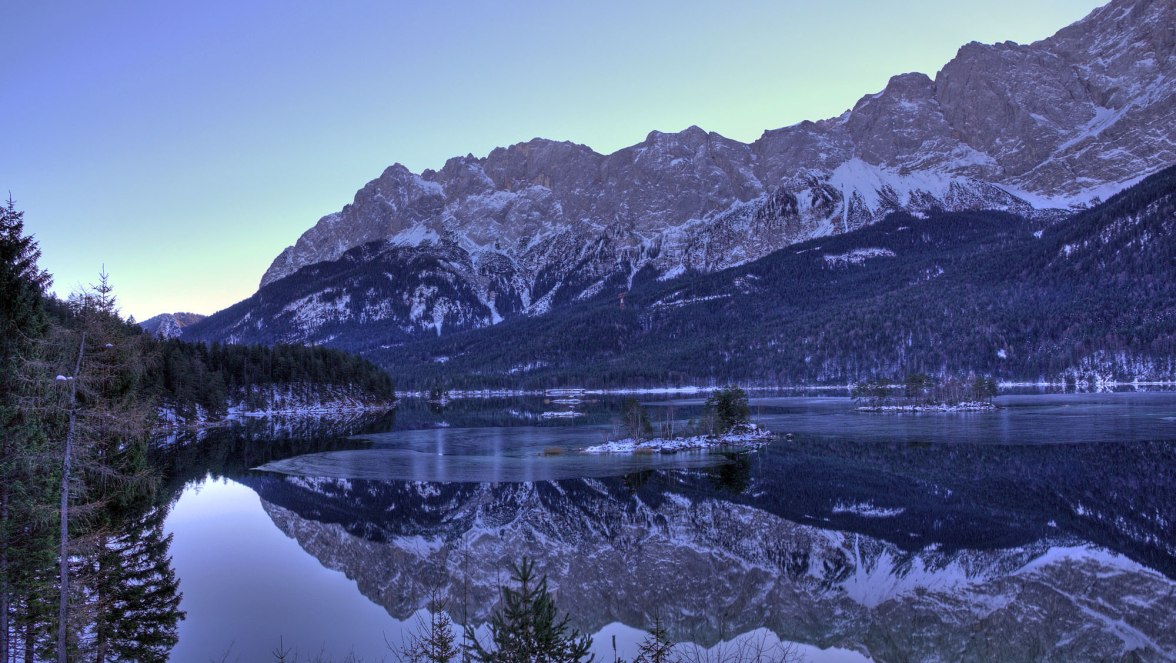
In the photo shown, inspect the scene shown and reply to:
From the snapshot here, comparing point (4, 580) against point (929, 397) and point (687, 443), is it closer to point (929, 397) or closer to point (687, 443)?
point (687, 443)

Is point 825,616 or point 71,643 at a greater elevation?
point 71,643

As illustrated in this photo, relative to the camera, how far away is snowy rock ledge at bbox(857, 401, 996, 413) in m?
122

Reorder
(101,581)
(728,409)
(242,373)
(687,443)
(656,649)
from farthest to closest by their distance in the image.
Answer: (242,373) < (728,409) < (687,443) < (101,581) < (656,649)

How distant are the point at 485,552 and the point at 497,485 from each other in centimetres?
1872

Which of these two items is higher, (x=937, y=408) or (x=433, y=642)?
(x=433, y=642)

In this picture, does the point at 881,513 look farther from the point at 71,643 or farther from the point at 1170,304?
the point at 1170,304

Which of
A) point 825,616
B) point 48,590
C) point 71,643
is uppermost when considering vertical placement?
point 48,590

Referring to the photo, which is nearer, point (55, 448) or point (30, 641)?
point (55, 448)

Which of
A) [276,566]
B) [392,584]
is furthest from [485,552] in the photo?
[276,566]

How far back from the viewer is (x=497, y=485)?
53.3 m

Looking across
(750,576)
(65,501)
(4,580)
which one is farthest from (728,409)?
(4,580)

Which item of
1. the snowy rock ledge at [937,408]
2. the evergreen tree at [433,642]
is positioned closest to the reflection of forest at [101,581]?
the evergreen tree at [433,642]

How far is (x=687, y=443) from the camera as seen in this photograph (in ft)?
250

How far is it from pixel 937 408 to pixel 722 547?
108040 mm
